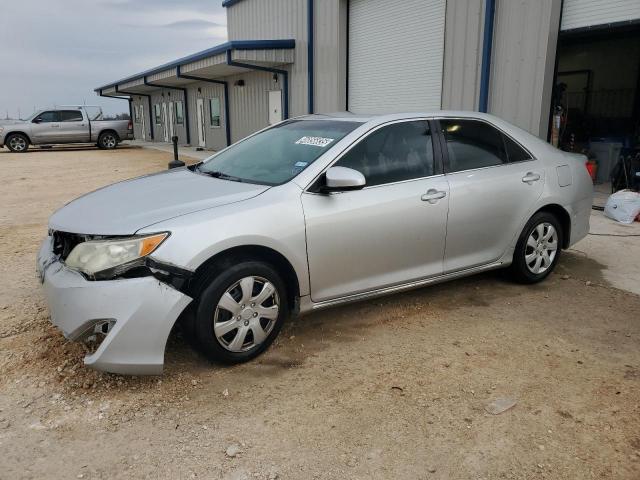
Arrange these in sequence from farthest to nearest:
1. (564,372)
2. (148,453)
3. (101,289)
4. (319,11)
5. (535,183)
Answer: (319,11), (535,183), (564,372), (101,289), (148,453)

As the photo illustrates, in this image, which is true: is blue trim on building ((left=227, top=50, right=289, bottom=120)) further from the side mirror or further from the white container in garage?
the side mirror

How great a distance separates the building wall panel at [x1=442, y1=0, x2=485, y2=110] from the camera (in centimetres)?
944

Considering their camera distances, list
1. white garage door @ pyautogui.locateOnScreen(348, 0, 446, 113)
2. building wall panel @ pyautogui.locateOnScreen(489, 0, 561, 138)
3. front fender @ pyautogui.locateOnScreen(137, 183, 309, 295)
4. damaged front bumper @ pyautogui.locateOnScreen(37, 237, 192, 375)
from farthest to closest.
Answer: white garage door @ pyautogui.locateOnScreen(348, 0, 446, 113) < building wall panel @ pyautogui.locateOnScreen(489, 0, 561, 138) < front fender @ pyautogui.locateOnScreen(137, 183, 309, 295) < damaged front bumper @ pyautogui.locateOnScreen(37, 237, 192, 375)

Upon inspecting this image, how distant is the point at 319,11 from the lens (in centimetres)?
1391

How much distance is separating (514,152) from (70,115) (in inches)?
873

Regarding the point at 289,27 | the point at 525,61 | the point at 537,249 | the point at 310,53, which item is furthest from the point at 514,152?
the point at 289,27

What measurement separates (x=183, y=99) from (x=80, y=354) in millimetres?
24385

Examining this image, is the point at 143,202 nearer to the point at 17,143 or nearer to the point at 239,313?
the point at 239,313

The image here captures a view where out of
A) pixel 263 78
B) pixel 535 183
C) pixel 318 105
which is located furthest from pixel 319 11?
pixel 535 183

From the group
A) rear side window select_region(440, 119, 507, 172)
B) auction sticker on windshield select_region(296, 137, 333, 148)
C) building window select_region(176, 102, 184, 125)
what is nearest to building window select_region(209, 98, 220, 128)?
building window select_region(176, 102, 184, 125)

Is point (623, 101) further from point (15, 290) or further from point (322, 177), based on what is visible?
point (15, 290)

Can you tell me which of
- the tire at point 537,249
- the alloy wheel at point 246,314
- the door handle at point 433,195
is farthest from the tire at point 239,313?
the tire at point 537,249

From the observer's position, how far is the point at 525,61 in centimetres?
876

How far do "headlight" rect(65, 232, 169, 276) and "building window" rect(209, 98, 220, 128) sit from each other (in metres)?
19.7
